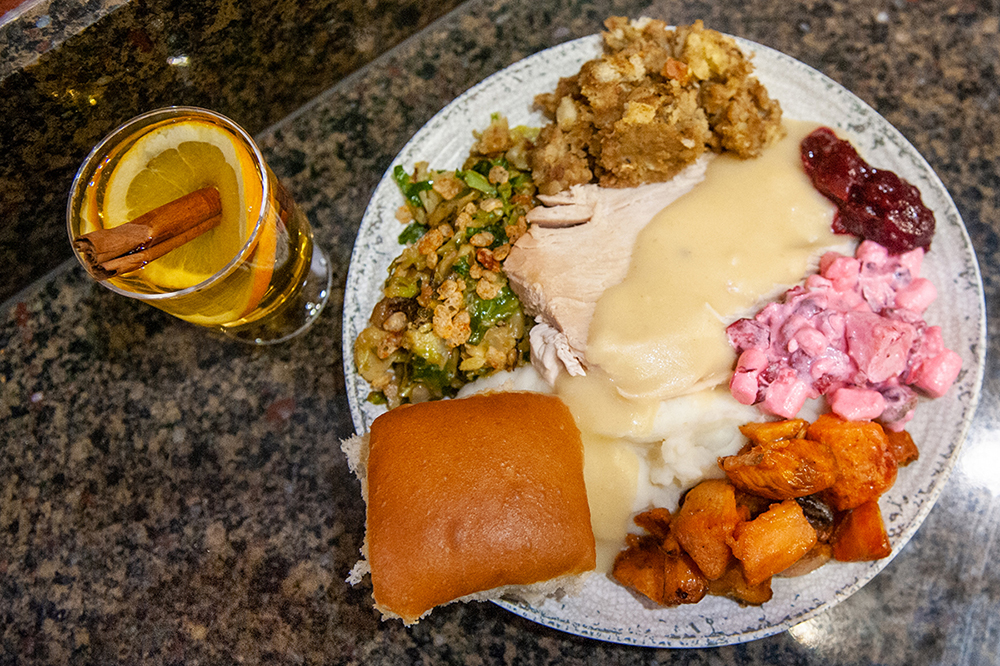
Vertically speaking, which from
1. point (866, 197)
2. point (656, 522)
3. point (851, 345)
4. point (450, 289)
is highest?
point (866, 197)

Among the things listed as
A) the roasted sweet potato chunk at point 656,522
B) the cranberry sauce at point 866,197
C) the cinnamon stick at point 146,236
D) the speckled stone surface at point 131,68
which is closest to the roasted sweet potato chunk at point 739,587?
the roasted sweet potato chunk at point 656,522

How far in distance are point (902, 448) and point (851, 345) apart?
0.97ft

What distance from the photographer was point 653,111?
69.1 inches

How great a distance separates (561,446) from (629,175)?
30.8 inches

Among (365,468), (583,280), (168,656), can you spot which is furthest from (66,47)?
(168,656)

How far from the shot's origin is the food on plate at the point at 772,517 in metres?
1.58

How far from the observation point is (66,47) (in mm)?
1534

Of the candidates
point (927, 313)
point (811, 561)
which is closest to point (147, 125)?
point (811, 561)

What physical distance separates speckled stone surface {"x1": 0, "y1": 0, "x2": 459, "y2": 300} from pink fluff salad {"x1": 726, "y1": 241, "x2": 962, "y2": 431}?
4.79 feet

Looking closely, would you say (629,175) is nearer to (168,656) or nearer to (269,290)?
(269,290)

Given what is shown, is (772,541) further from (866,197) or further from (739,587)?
(866,197)

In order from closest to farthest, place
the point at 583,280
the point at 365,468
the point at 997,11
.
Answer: the point at 365,468 → the point at 583,280 → the point at 997,11

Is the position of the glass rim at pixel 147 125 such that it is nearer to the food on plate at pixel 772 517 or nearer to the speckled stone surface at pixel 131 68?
the speckled stone surface at pixel 131 68

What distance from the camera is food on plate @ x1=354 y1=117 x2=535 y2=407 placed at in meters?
1.79
